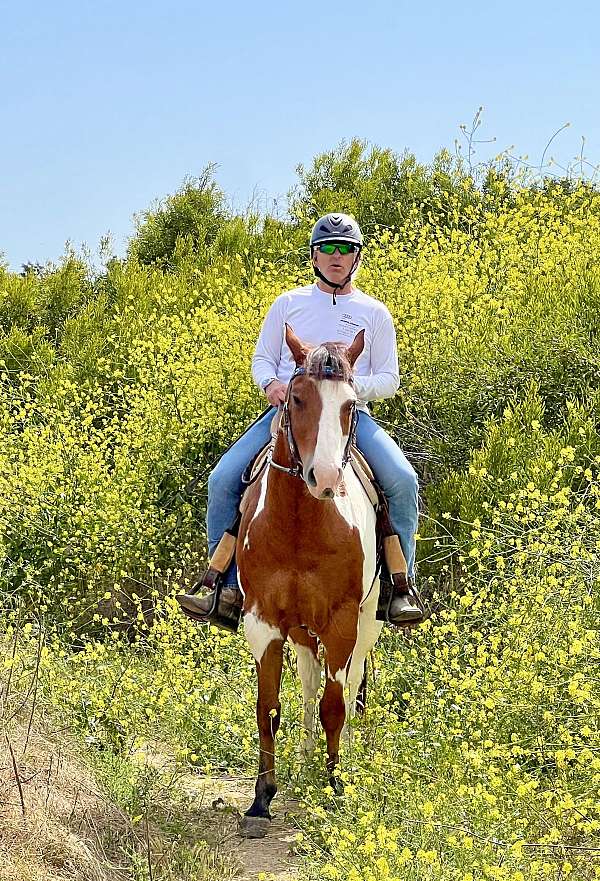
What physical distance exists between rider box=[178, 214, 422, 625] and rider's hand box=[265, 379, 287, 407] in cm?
21

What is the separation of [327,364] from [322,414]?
0.24 m

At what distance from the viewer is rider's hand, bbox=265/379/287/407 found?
5.55 meters

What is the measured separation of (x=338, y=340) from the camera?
19.5 feet

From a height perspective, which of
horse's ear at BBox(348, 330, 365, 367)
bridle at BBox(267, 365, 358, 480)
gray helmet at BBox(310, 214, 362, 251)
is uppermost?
gray helmet at BBox(310, 214, 362, 251)

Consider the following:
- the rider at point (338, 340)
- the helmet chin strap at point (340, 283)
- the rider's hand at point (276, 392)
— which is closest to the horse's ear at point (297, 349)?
the rider's hand at point (276, 392)

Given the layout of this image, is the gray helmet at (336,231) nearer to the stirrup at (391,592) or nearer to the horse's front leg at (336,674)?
the stirrup at (391,592)

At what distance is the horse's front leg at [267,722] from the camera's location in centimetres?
566

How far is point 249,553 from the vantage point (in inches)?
223

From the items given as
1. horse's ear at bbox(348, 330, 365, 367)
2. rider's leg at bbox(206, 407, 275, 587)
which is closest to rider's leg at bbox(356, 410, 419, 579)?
rider's leg at bbox(206, 407, 275, 587)

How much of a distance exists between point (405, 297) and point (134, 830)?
6820mm

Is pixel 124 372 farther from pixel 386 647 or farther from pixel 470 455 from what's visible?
pixel 386 647

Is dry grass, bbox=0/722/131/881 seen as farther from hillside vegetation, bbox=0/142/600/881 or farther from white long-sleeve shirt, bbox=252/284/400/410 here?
white long-sleeve shirt, bbox=252/284/400/410

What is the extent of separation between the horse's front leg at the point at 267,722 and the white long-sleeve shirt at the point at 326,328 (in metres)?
1.36

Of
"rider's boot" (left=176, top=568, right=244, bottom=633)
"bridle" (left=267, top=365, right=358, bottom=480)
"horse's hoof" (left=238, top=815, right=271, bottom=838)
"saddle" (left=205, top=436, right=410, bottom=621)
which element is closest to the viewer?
"bridle" (left=267, top=365, right=358, bottom=480)
